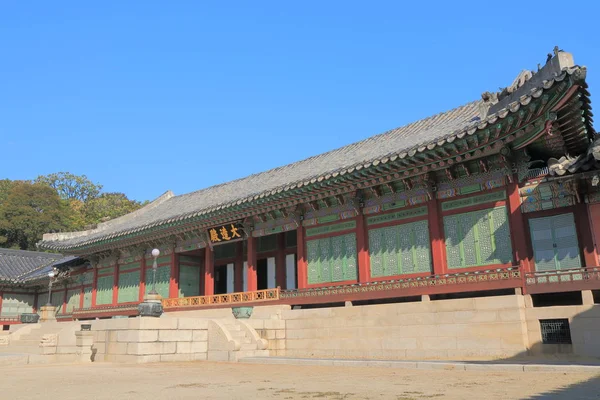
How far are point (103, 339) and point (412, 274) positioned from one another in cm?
1022

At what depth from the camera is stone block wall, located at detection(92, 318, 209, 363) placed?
14.8 metres

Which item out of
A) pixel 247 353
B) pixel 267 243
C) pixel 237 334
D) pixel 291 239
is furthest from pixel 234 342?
pixel 267 243

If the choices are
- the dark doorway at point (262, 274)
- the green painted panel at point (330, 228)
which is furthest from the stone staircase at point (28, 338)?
the green painted panel at point (330, 228)

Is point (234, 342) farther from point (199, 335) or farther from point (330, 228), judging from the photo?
point (330, 228)

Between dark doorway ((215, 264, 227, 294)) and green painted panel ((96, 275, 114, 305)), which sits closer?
dark doorway ((215, 264, 227, 294))

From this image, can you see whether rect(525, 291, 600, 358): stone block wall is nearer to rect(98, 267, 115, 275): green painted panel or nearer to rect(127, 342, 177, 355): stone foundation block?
rect(127, 342, 177, 355): stone foundation block

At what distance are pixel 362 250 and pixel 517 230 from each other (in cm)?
535

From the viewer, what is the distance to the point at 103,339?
15984 millimetres

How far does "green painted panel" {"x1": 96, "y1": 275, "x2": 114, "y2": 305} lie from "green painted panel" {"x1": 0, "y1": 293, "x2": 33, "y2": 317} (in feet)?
40.0

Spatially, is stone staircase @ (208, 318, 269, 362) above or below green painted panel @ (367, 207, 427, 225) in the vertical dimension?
below

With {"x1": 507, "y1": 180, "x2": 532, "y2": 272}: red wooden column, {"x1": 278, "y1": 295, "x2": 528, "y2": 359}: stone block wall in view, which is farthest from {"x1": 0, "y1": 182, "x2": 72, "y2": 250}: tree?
{"x1": 507, "y1": 180, "x2": 532, "y2": 272}: red wooden column

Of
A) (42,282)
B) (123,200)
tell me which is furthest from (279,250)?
(123,200)

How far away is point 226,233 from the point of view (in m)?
22.8

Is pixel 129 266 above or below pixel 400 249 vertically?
above
